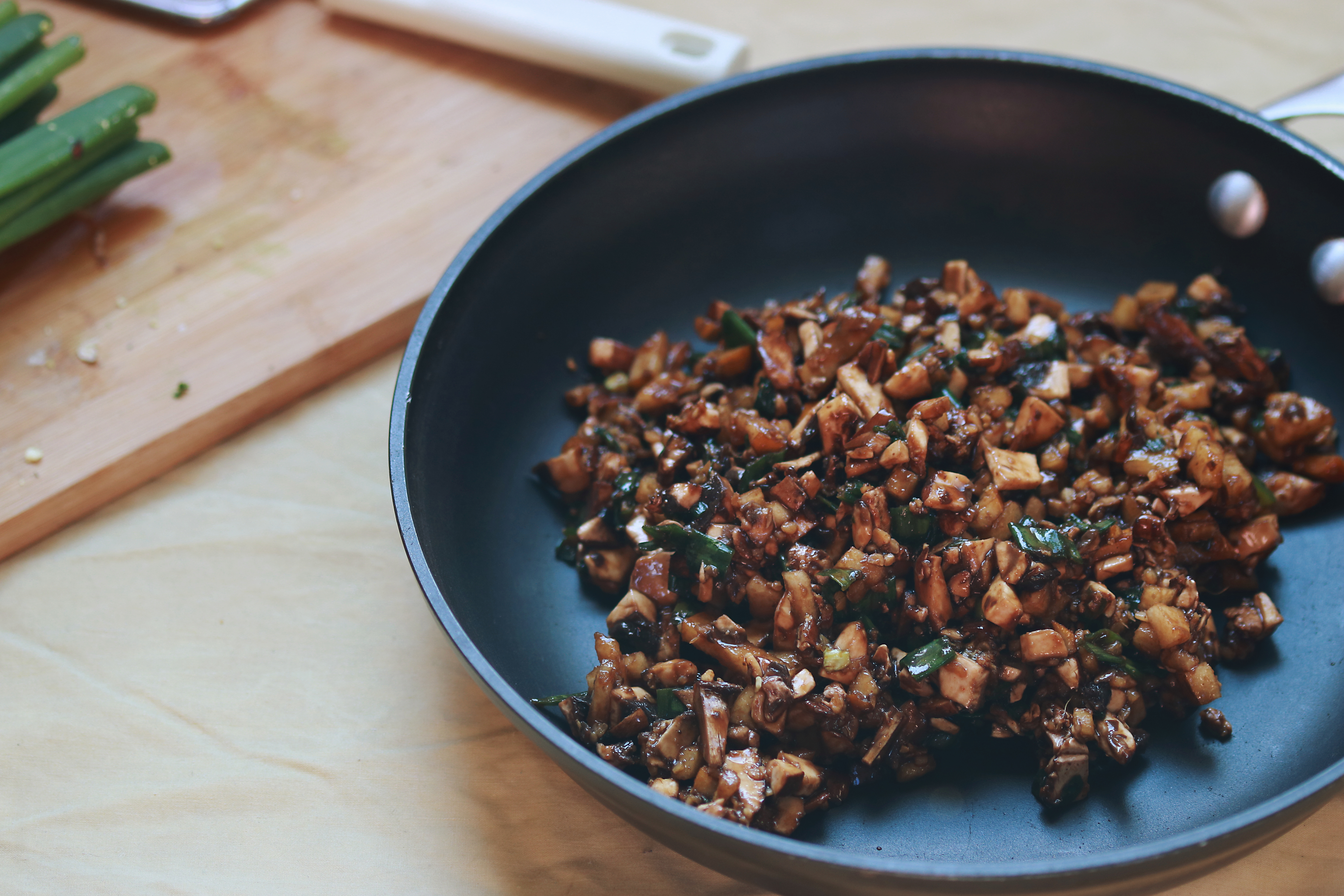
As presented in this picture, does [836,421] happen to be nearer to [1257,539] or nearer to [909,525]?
[909,525]

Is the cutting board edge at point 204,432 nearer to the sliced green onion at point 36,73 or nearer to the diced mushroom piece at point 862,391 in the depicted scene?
the sliced green onion at point 36,73

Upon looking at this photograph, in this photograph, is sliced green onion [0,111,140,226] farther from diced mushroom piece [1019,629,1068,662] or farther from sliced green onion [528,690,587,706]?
diced mushroom piece [1019,629,1068,662]

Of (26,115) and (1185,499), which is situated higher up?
(1185,499)

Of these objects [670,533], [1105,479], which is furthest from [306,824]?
[1105,479]

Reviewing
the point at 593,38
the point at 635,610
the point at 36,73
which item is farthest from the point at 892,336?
the point at 36,73

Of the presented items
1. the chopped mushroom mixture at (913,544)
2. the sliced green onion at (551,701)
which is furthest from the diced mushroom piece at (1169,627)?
the sliced green onion at (551,701)

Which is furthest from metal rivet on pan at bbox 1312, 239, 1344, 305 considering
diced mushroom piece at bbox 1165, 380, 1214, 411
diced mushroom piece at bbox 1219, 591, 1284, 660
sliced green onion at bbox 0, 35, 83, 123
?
sliced green onion at bbox 0, 35, 83, 123
